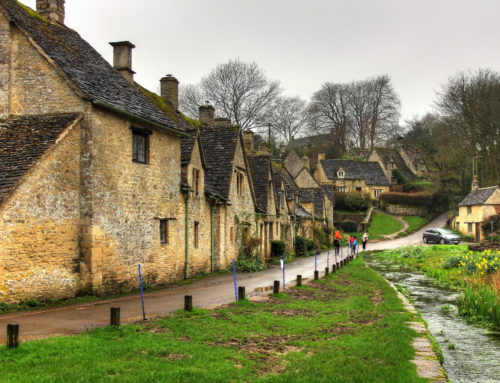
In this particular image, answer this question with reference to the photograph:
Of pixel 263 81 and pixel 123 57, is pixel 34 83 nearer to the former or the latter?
pixel 123 57

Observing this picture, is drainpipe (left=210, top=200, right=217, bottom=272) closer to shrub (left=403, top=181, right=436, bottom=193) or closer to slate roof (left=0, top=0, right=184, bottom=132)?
slate roof (left=0, top=0, right=184, bottom=132)

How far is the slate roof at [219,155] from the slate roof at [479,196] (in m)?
38.6

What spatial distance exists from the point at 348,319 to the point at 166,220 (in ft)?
32.6

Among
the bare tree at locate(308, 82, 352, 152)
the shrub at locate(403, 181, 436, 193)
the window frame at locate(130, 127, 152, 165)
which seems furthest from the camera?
the bare tree at locate(308, 82, 352, 152)

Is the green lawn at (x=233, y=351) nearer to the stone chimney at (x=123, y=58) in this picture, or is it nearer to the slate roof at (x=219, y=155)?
the slate roof at (x=219, y=155)

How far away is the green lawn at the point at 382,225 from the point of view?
61.8 metres

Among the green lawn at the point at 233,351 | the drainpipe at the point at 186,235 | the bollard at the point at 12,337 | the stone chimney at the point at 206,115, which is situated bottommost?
the green lawn at the point at 233,351

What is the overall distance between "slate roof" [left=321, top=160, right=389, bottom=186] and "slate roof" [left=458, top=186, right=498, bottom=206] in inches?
918

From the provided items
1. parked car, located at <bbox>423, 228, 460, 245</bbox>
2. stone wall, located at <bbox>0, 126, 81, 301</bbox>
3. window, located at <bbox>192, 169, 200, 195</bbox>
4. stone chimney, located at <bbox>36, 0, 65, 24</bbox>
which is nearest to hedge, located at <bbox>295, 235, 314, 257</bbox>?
parked car, located at <bbox>423, 228, 460, 245</bbox>

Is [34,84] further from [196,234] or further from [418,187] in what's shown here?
[418,187]

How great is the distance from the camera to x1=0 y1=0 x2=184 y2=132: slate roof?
52.0 ft

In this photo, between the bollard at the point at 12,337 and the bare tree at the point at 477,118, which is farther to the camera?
the bare tree at the point at 477,118

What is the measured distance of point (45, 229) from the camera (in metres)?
14.0

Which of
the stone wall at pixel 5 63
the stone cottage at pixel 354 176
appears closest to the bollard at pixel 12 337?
the stone wall at pixel 5 63
